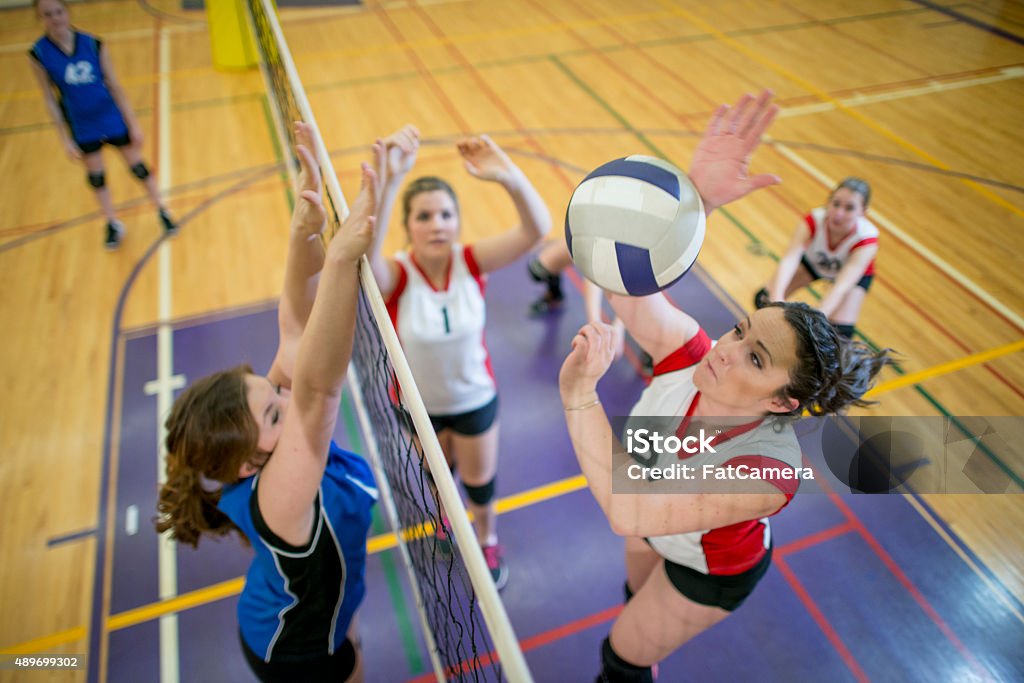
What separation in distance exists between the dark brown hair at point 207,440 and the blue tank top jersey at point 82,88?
402 centimetres

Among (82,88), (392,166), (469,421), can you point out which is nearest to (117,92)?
(82,88)

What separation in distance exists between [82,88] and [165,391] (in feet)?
7.77

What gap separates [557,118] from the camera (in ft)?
22.6

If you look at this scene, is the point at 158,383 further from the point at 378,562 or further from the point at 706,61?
the point at 706,61

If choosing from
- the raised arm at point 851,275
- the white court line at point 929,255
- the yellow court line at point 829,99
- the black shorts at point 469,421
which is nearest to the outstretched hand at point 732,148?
the black shorts at point 469,421

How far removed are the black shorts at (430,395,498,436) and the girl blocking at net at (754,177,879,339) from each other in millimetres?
1767

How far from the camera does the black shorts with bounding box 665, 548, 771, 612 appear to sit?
80.2 inches

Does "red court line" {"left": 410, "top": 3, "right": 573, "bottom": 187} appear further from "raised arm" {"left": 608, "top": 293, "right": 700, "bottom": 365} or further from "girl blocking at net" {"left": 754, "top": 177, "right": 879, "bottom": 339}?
"raised arm" {"left": 608, "top": 293, "right": 700, "bottom": 365}

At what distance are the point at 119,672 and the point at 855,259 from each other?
14.0 feet

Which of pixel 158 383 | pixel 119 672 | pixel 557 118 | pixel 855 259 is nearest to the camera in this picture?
pixel 119 672

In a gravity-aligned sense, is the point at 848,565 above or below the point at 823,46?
below

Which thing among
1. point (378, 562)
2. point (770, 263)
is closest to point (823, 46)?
point (770, 263)

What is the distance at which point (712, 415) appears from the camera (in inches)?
74.4

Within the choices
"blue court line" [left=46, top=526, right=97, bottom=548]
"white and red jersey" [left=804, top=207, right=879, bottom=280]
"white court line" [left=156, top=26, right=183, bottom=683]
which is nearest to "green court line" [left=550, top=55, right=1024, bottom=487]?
"white and red jersey" [left=804, top=207, right=879, bottom=280]
